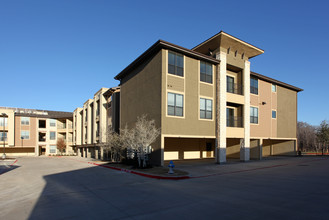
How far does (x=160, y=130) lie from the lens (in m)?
19.4

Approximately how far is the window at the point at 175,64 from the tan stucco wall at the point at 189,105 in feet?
1.35

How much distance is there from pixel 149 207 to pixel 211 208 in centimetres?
205

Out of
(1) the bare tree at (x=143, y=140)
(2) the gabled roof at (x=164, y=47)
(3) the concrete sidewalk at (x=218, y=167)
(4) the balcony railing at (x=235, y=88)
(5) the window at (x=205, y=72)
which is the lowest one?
(3) the concrete sidewalk at (x=218, y=167)

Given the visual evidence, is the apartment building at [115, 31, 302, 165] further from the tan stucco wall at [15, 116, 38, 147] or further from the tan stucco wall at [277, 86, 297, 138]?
the tan stucco wall at [15, 116, 38, 147]

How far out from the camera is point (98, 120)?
38188mm

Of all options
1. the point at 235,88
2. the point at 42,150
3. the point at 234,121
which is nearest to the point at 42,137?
the point at 42,150

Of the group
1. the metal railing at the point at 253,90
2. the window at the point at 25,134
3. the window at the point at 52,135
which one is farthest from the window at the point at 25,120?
the metal railing at the point at 253,90

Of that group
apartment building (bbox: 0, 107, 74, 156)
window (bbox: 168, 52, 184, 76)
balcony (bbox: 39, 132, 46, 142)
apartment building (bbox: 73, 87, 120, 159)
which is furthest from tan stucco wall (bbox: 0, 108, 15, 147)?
window (bbox: 168, 52, 184, 76)

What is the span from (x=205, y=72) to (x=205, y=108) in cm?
362

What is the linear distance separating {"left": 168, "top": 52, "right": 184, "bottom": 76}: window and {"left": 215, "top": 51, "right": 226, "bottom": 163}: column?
176 inches

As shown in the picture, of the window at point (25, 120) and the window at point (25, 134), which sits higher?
the window at point (25, 120)

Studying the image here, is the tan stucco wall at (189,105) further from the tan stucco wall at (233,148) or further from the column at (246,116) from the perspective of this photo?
the tan stucco wall at (233,148)

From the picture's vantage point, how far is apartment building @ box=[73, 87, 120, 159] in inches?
1266

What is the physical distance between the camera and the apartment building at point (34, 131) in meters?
52.0
